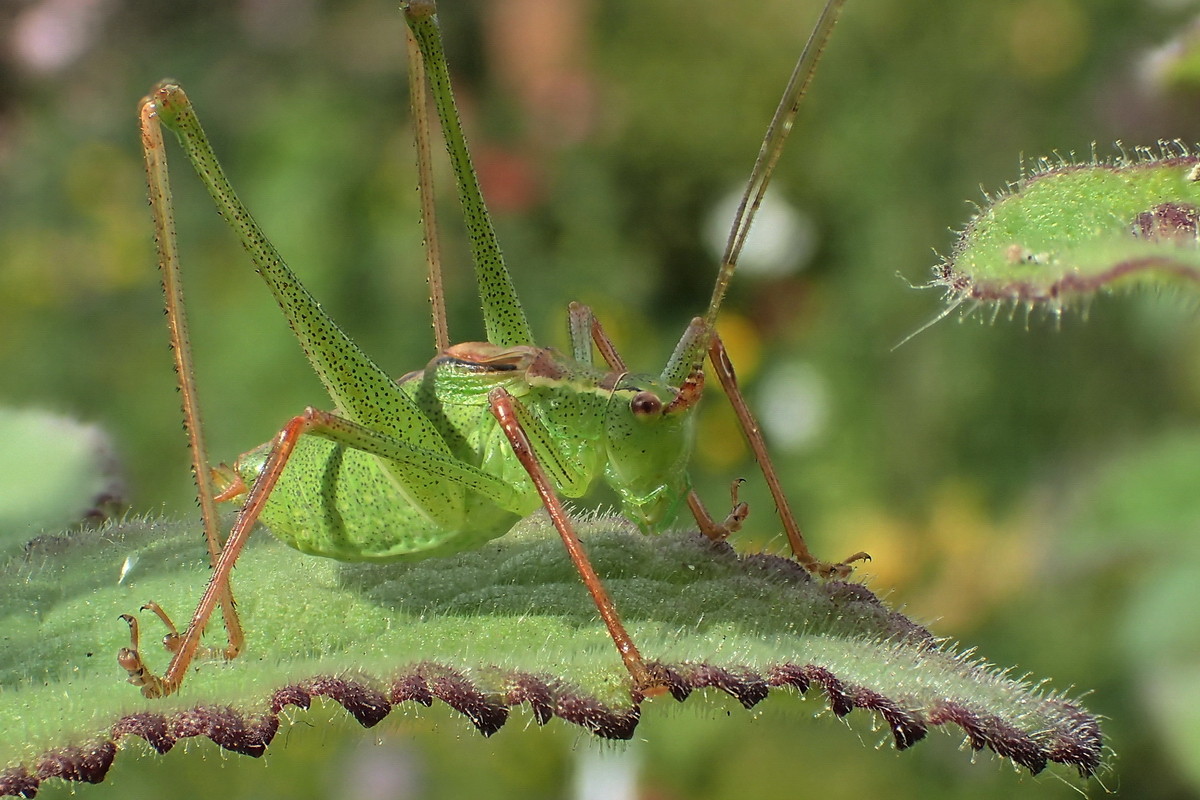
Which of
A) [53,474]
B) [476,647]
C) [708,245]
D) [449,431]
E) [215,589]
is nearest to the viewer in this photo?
[476,647]

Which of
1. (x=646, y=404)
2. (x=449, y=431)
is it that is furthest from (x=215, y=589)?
(x=646, y=404)

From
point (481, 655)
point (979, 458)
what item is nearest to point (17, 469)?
point (481, 655)

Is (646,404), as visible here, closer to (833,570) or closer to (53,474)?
(833,570)

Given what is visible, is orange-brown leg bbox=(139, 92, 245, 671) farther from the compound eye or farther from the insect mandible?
the compound eye

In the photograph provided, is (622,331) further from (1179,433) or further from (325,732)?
(325,732)

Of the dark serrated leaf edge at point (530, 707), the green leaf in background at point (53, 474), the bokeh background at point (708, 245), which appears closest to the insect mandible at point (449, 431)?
the green leaf in background at point (53, 474)
